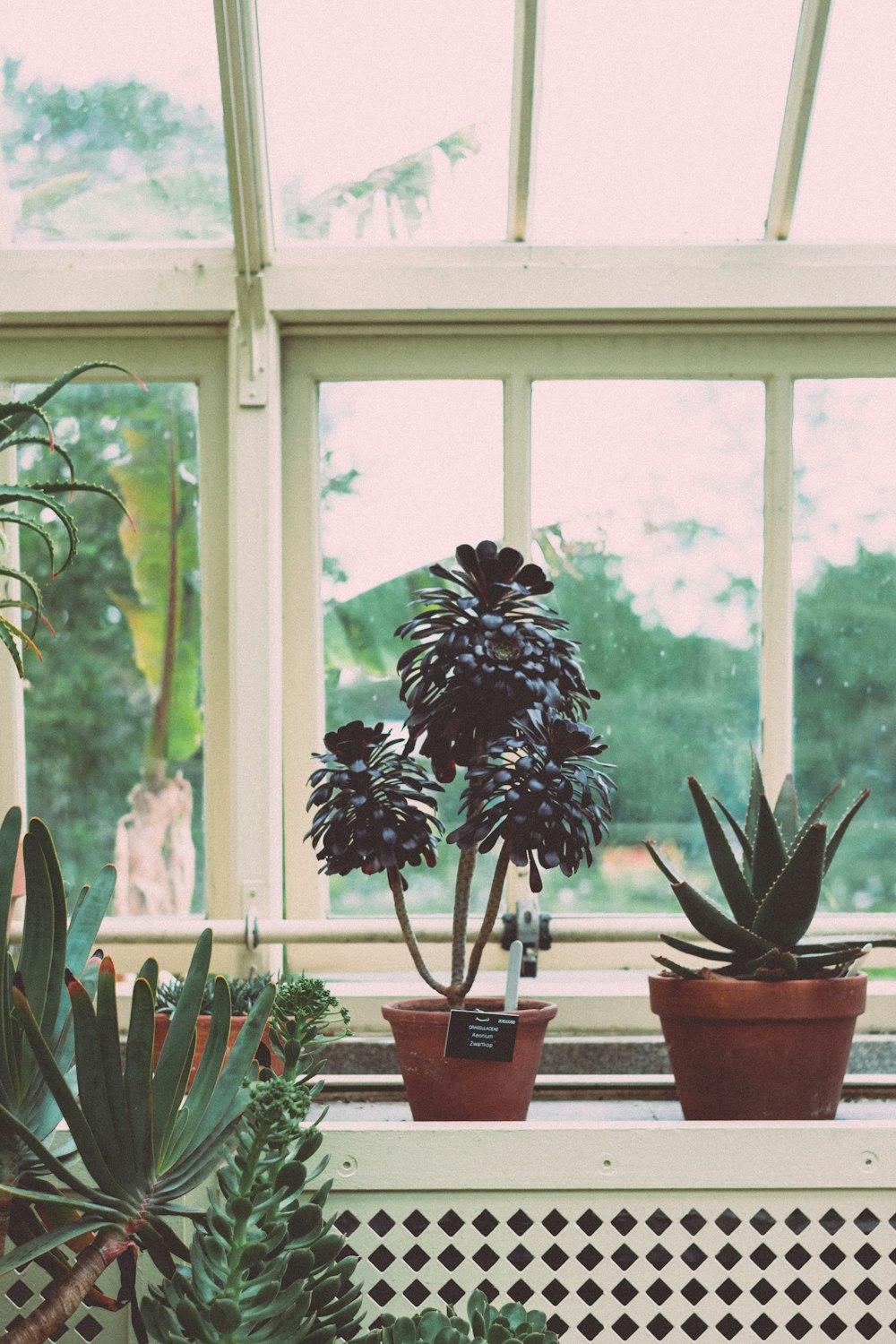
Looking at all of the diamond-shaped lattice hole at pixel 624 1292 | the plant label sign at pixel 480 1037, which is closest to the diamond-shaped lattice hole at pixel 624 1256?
the diamond-shaped lattice hole at pixel 624 1292

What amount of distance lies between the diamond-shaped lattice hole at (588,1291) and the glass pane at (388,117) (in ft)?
6.34

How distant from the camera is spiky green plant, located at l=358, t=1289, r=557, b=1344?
3.90 ft

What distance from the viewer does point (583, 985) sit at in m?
2.50

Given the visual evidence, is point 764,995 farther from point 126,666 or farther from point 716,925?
point 126,666

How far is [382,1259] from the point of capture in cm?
147

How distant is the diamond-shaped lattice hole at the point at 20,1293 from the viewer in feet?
4.90

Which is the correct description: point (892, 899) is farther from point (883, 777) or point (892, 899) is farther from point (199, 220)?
point (199, 220)

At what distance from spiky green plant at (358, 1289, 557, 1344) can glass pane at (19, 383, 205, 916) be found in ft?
4.71

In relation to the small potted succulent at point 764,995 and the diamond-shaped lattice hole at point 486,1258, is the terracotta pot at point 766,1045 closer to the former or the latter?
the small potted succulent at point 764,995

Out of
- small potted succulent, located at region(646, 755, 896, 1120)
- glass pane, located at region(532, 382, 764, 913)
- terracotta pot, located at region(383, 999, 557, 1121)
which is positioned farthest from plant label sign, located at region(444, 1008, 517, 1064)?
glass pane, located at region(532, 382, 764, 913)

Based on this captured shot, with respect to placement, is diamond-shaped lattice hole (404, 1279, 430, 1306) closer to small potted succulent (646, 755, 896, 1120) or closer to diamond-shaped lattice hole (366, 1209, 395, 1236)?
diamond-shaped lattice hole (366, 1209, 395, 1236)

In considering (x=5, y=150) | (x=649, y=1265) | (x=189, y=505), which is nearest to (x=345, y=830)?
(x=649, y=1265)

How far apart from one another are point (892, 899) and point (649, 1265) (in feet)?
4.25

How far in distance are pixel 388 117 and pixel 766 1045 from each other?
1.89 m
